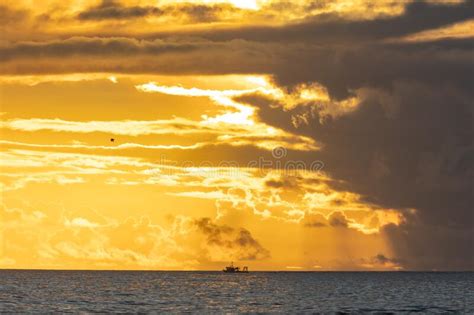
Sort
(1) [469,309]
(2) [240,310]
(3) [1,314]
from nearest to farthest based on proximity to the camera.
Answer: (3) [1,314], (2) [240,310], (1) [469,309]

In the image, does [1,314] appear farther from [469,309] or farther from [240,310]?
[469,309]

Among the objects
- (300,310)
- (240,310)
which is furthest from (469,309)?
(240,310)

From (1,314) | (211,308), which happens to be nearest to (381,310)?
(211,308)

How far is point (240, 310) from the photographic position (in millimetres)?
173625

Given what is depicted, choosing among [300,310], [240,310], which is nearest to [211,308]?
[240,310]

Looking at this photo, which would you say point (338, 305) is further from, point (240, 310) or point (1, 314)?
point (1, 314)

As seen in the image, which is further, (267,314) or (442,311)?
(442,311)

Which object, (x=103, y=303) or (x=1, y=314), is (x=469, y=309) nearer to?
(x=103, y=303)

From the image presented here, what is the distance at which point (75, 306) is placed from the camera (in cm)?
17888

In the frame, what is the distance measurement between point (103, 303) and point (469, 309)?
8041 centimetres

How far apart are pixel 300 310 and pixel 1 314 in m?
59.3

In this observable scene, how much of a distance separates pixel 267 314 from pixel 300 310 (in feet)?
39.8

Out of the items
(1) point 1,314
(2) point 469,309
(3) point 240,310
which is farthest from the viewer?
(2) point 469,309

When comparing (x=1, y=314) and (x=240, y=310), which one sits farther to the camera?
(x=240, y=310)
